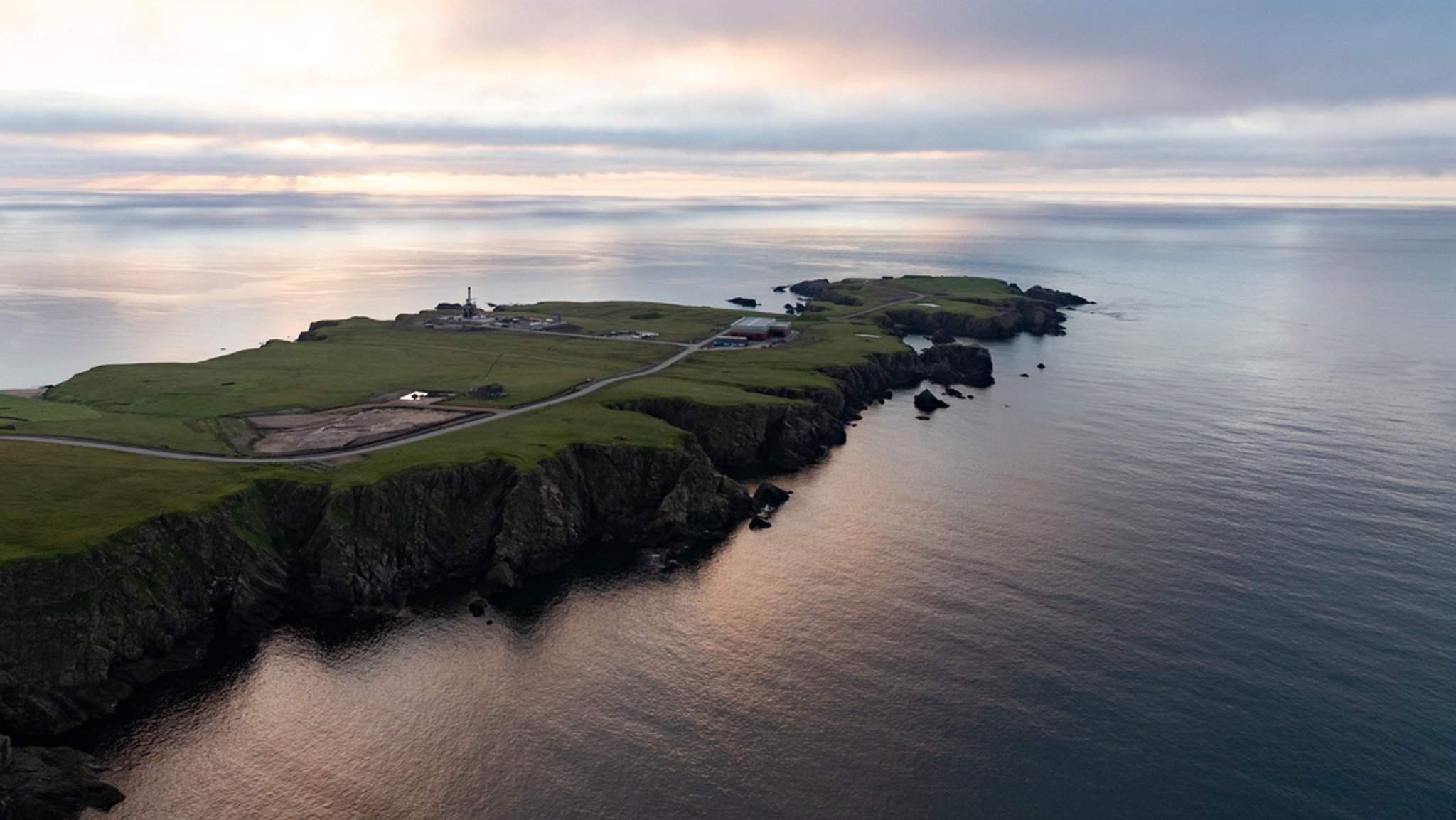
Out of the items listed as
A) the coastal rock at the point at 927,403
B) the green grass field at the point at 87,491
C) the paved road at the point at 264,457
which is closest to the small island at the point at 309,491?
the green grass field at the point at 87,491

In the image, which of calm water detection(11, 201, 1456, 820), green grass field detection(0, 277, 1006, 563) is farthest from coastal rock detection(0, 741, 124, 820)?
green grass field detection(0, 277, 1006, 563)

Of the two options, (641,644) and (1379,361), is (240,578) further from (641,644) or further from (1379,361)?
(1379,361)

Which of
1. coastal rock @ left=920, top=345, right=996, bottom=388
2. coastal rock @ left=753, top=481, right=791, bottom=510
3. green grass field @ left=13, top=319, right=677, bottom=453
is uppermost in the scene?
green grass field @ left=13, top=319, right=677, bottom=453

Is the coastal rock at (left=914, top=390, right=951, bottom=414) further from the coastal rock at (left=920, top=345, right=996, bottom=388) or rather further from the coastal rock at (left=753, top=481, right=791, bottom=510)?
the coastal rock at (left=753, top=481, right=791, bottom=510)

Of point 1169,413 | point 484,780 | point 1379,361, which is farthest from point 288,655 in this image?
point 1379,361

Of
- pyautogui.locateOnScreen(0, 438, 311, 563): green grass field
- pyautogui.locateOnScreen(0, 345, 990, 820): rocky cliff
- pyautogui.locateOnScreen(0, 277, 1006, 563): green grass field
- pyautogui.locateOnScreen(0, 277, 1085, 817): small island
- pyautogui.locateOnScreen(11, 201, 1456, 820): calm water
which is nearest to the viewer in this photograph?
pyautogui.locateOnScreen(11, 201, 1456, 820): calm water

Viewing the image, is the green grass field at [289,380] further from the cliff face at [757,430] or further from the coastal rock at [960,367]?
the coastal rock at [960,367]

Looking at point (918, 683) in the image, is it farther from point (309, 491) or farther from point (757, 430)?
point (309, 491)
